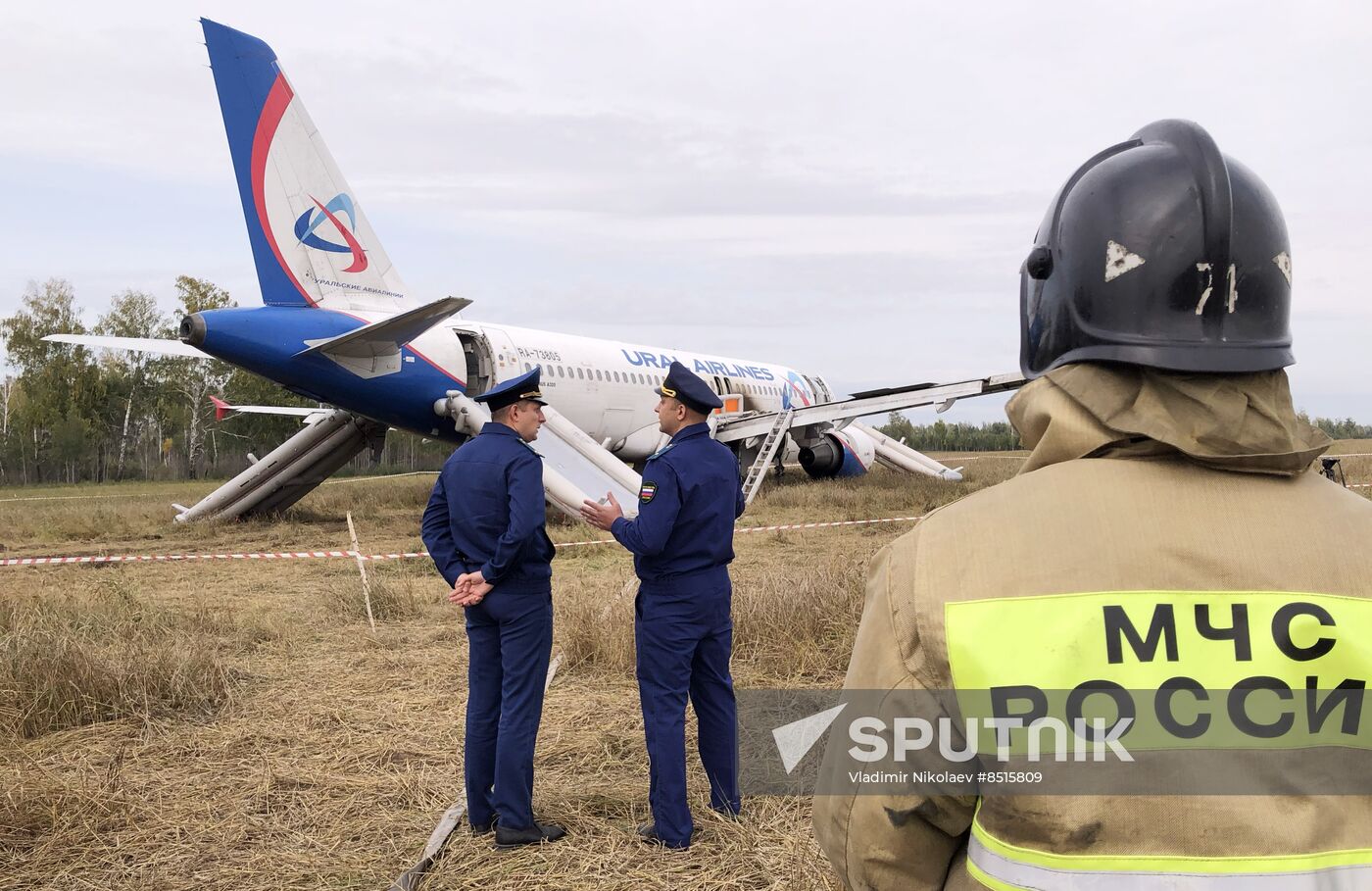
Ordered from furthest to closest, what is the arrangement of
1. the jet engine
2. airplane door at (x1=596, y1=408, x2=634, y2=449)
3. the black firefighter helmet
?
the jet engine → airplane door at (x1=596, y1=408, x2=634, y2=449) → the black firefighter helmet

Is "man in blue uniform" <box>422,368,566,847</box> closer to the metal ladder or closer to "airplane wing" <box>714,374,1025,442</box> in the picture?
the metal ladder

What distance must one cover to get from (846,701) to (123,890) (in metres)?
3.40

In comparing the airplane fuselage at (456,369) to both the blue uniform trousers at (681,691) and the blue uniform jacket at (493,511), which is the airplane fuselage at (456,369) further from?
the blue uniform trousers at (681,691)

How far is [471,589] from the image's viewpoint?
167 inches

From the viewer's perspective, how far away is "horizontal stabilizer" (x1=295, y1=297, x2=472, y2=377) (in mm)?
12320

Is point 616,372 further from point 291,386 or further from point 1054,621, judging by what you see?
point 1054,621

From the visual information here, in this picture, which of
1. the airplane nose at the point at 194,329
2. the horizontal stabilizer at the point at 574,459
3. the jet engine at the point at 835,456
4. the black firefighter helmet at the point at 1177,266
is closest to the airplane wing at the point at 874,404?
the jet engine at the point at 835,456

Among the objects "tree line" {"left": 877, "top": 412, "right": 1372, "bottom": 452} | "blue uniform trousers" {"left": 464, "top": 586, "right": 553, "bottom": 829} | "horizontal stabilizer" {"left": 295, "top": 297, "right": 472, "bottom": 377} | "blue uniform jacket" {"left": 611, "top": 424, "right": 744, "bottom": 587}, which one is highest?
"horizontal stabilizer" {"left": 295, "top": 297, "right": 472, "bottom": 377}

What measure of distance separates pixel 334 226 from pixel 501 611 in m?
10.9

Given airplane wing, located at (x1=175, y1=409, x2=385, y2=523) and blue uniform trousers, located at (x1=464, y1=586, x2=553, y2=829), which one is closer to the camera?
blue uniform trousers, located at (x1=464, y1=586, x2=553, y2=829)

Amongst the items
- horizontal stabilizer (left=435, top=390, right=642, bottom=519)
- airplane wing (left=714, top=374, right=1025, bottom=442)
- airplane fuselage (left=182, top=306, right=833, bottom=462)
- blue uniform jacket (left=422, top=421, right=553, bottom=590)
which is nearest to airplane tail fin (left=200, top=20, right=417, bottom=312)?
airplane fuselage (left=182, top=306, right=833, bottom=462)

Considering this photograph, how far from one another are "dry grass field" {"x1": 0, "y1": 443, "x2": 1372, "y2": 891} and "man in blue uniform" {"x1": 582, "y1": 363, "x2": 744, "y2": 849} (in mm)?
222

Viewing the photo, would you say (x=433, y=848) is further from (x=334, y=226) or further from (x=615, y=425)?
(x=615, y=425)

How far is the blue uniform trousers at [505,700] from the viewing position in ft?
13.7
